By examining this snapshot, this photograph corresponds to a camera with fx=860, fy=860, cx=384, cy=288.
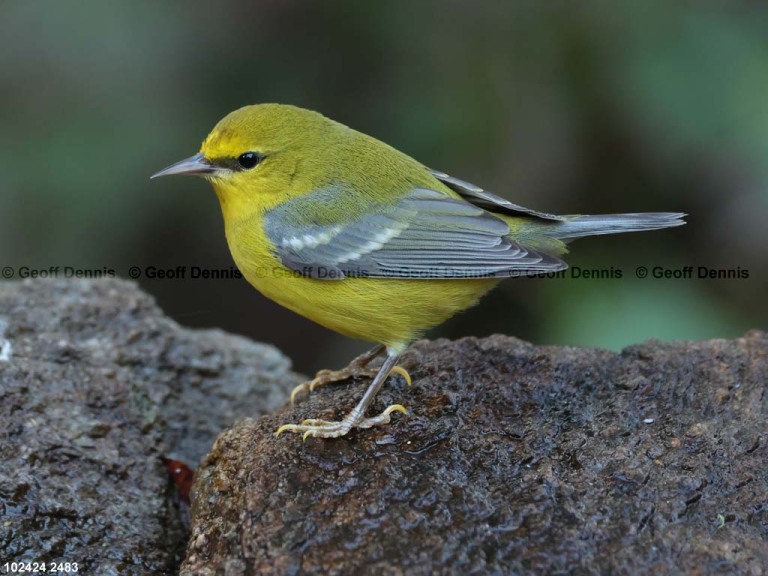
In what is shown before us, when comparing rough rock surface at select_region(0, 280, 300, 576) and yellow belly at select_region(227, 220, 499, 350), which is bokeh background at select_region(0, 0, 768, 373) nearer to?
rough rock surface at select_region(0, 280, 300, 576)

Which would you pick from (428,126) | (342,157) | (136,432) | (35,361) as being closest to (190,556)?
(136,432)

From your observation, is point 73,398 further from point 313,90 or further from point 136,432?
point 313,90

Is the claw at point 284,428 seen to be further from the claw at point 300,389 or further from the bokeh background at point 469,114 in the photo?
the bokeh background at point 469,114

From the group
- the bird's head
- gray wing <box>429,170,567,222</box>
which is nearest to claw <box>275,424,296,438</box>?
the bird's head

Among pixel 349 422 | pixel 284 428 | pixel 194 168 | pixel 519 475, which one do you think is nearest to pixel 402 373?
pixel 349 422

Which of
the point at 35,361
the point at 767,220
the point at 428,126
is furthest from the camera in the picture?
the point at 428,126
